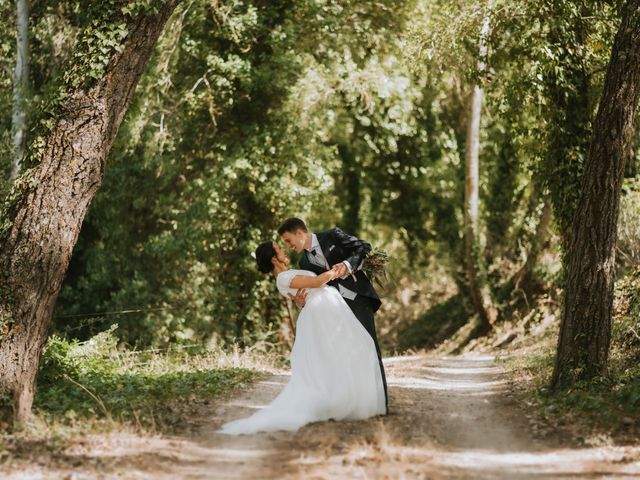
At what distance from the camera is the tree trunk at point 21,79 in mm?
15008

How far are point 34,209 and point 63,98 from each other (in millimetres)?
1165

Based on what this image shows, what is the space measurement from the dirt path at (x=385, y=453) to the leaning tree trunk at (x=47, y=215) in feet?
5.27

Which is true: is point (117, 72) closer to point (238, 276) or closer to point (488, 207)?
point (238, 276)

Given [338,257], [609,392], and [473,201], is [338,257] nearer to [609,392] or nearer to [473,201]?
[609,392]

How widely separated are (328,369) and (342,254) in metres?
1.34

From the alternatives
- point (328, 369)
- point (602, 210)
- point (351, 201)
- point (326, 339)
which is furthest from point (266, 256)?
point (351, 201)

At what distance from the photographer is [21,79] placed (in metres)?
15.8

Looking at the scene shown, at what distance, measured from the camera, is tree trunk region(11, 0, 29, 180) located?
15008 mm

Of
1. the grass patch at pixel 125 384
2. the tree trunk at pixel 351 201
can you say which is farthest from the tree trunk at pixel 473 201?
the grass patch at pixel 125 384

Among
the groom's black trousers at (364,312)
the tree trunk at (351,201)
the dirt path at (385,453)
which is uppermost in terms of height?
the tree trunk at (351,201)

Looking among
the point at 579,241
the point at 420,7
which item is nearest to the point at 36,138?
the point at 579,241

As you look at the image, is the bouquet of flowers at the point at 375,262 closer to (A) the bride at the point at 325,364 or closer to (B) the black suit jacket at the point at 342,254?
(B) the black suit jacket at the point at 342,254

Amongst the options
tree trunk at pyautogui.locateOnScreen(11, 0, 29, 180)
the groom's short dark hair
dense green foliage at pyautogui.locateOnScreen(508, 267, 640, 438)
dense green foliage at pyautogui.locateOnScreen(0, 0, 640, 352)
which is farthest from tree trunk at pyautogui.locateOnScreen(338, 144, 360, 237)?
the groom's short dark hair

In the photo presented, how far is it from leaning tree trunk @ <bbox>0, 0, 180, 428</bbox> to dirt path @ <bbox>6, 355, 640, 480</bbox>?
5.27ft
